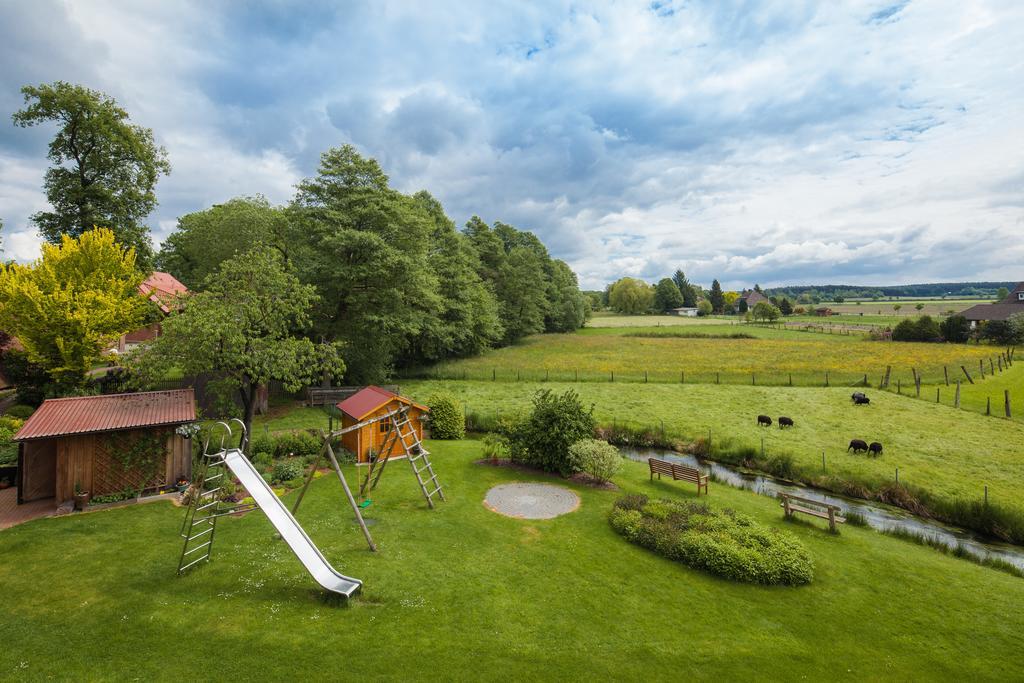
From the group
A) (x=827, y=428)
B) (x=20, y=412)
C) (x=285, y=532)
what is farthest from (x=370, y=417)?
(x=827, y=428)

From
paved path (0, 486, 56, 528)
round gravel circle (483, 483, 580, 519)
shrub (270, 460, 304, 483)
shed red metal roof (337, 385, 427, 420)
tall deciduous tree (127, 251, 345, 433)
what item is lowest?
paved path (0, 486, 56, 528)

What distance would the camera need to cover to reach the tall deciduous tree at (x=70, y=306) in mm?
20594

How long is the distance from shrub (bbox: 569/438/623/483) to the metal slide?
32.6 feet

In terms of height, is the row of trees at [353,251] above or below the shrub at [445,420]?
above

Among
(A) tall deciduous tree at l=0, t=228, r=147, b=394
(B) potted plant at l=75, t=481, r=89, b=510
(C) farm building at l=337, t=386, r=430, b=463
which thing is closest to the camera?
(B) potted plant at l=75, t=481, r=89, b=510

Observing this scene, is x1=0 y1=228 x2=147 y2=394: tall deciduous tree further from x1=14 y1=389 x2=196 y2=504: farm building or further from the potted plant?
the potted plant

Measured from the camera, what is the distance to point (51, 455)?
15.1 meters

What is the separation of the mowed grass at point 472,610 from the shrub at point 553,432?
15.8 feet

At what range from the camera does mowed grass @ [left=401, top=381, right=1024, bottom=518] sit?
61.1ft

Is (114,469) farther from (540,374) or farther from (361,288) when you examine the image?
(540,374)

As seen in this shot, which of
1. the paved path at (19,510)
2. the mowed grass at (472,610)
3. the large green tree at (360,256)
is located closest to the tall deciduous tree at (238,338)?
the paved path at (19,510)

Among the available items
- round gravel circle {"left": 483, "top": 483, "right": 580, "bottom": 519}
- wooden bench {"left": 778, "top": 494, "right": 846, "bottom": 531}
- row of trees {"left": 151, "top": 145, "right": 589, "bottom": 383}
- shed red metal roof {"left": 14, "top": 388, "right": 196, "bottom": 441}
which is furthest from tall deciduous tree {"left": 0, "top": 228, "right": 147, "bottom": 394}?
wooden bench {"left": 778, "top": 494, "right": 846, "bottom": 531}

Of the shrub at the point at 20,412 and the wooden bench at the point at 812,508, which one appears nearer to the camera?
the wooden bench at the point at 812,508

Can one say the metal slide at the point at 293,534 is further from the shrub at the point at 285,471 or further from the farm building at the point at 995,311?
the farm building at the point at 995,311
